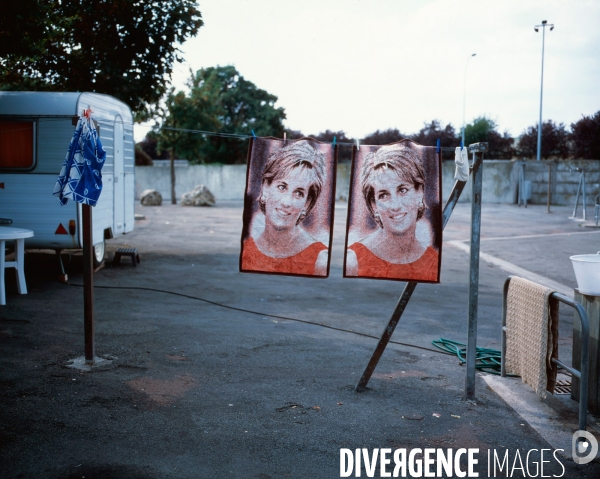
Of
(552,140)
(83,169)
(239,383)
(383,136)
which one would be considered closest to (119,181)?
(83,169)

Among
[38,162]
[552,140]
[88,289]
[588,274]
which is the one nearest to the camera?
[588,274]

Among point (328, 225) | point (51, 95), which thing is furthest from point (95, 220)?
point (328, 225)

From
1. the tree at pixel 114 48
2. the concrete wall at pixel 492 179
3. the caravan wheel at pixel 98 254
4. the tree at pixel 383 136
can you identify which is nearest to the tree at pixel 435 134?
the tree at pixel 383 136

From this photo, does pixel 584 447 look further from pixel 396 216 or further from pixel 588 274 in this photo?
pixel 396 216

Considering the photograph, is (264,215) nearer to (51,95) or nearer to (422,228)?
(422,228)

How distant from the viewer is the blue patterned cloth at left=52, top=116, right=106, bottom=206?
614cm

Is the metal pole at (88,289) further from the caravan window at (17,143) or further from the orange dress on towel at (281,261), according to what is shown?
the caravan window at (17,143)

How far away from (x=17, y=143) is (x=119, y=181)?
219cm

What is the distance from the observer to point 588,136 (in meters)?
38.7

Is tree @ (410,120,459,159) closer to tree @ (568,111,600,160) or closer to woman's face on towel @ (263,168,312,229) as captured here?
tree @ (568,111,600,160)

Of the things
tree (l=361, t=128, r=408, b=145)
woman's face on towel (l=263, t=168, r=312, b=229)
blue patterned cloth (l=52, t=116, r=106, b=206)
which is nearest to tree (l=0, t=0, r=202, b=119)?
blue patterned cloth (l=52, t=116, r=106, b=206)

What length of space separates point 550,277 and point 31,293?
8.93 meters

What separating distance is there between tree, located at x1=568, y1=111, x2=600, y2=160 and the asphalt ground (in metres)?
30.5
